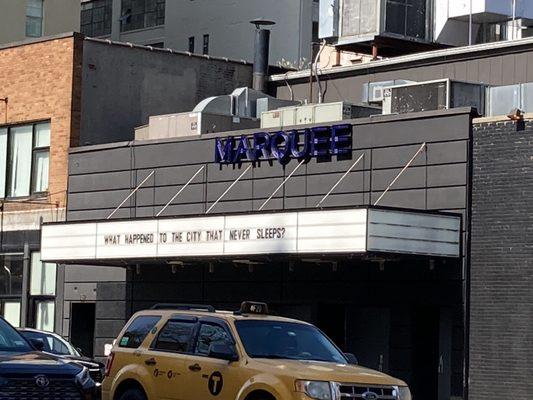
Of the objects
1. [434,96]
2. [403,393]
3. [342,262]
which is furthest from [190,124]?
[403,393]

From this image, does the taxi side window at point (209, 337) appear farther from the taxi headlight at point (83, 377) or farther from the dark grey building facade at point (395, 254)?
the dark grey building facade at point (395, 254)

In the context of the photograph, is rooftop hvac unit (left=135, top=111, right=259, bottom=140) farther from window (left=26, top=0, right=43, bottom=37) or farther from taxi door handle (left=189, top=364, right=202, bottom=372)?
window (left=26, top=0, right=43, bottom=37)

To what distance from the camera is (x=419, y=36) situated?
3484cm

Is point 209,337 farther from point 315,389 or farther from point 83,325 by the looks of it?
point 83,325

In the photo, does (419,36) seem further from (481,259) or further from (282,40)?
(282,40)

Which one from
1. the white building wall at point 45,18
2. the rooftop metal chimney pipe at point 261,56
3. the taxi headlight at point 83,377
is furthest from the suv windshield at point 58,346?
the white building wall at point 45,18

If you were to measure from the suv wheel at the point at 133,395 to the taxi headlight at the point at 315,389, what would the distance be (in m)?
3.11

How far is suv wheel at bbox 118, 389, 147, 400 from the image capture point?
18.9m

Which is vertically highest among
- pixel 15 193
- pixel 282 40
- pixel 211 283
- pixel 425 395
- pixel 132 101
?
pixel 282 40

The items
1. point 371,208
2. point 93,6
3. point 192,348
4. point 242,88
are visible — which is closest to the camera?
point 192,348

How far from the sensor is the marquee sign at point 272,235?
2492 cm

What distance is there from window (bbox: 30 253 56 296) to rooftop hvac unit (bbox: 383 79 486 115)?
10396 mm

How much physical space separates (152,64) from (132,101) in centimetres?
112

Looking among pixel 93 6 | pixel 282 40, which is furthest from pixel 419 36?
pixel 93 6
